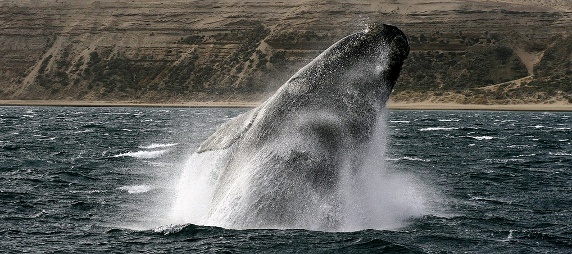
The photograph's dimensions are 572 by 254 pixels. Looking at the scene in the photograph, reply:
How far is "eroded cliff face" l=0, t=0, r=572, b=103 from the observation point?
121 metres

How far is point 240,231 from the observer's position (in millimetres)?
13219

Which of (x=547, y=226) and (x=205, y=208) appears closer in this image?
(x=205, y=208)

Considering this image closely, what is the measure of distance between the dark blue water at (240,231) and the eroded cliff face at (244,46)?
8395 cm

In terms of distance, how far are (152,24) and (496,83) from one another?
63092mm

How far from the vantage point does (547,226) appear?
16562 millimetres

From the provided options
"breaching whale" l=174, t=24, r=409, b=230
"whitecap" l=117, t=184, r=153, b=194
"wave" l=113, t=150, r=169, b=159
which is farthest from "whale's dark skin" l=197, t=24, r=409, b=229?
"wave" l=113, t=150, r=169, b=159

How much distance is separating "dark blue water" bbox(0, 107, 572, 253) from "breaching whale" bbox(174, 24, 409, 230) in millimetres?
453

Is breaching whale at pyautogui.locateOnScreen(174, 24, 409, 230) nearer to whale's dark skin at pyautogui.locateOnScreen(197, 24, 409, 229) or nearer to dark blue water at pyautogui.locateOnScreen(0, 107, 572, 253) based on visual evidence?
whale's dark skin at pyautogui.locateOnScreen(197, 24, 409, 229)

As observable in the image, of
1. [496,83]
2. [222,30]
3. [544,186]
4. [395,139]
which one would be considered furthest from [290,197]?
[222,30]

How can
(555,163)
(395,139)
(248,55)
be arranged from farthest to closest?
(248,55) → (395,139) → (555,163)

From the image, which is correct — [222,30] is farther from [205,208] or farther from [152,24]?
[205,208]

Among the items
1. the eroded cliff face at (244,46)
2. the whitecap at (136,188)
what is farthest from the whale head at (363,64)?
the eroded cliff face at (244,46)

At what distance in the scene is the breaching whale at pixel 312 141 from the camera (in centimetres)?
1308

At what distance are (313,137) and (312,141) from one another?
7 centimetres
